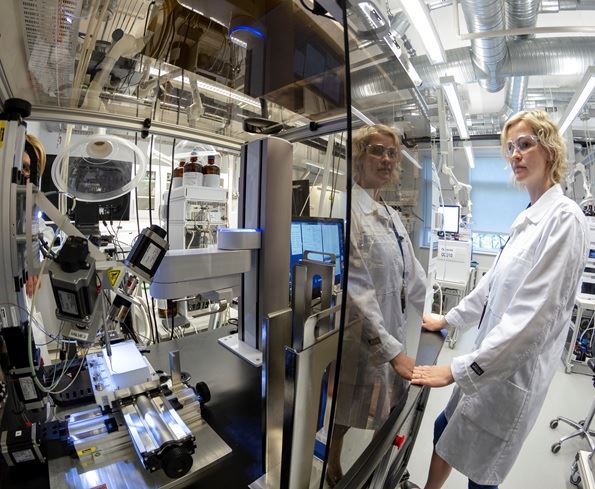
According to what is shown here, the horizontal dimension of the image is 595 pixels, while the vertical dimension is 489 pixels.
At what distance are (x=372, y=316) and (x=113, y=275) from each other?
0.55 meters

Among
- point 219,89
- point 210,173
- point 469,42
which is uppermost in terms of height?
point 469,42

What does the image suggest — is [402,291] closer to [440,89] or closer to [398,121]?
[398,121]

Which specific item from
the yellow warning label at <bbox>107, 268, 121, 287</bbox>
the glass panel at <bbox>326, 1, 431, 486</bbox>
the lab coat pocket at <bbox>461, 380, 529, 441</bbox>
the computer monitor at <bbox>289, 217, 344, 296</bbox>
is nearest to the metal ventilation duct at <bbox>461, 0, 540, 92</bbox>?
the glass panel at <bbox>326, 1, 431, 486</bbox>

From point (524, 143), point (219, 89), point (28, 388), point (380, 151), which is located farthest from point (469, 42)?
point (28, 388)

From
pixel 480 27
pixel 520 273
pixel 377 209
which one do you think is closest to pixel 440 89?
pixel 480 27

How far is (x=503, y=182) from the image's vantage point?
6.97m

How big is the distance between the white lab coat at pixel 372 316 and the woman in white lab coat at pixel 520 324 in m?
0.23

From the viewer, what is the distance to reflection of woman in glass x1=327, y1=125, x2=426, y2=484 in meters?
0.54

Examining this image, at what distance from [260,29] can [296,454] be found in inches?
48.1

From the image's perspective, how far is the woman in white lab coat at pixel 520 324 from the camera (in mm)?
914

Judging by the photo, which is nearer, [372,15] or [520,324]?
[372,15]

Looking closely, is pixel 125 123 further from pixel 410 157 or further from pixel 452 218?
pixel 452 218

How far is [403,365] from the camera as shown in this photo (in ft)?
2.73

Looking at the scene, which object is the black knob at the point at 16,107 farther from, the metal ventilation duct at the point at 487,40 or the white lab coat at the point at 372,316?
the metal ventilation duct at the point at 487,40
